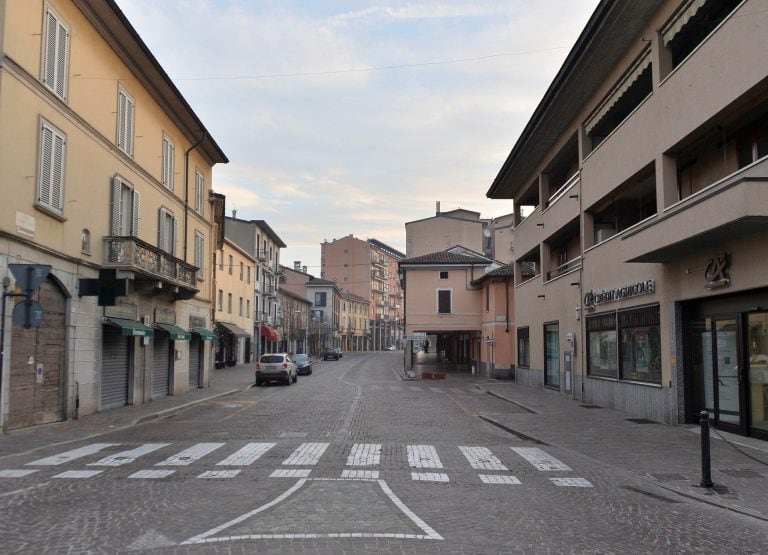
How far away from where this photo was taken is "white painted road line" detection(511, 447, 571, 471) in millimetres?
10586

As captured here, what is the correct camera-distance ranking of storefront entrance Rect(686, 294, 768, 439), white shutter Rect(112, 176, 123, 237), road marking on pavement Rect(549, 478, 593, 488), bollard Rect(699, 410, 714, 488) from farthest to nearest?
white shutter Rect(112, 176, 123, 237)
storefront entrance Rect(686, 294, 768, 439)
road marking on pavement Rect(549, 478, 593, 488)
bollard Rect(699, 410, 714, 488)

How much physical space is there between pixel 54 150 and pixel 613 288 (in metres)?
15.5

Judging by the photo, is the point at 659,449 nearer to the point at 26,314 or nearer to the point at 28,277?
the point at 26,314

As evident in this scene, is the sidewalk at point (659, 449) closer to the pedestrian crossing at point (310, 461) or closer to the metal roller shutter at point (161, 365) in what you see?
the pedestrian crossing at point (310, 461)

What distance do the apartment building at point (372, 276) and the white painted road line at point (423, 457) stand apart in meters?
98.0

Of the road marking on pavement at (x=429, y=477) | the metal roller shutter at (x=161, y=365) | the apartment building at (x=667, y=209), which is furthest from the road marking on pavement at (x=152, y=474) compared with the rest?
the metal roller shutter at (x=161, y=365)

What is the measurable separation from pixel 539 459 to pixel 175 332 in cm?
1662

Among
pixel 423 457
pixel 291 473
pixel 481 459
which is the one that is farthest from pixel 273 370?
pixel 291 473

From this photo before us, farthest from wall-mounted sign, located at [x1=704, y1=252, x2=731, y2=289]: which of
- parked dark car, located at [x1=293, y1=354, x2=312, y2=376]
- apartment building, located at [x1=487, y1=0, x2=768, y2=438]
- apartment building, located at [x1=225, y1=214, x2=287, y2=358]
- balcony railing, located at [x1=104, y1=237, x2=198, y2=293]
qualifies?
apartment building, located at [x1=225, y1=214, x2=287, y2=358]

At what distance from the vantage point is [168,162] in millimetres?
25328

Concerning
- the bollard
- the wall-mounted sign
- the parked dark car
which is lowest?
the parked dark car

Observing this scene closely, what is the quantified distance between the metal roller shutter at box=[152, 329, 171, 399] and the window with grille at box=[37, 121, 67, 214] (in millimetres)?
8533

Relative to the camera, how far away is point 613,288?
19688 mm

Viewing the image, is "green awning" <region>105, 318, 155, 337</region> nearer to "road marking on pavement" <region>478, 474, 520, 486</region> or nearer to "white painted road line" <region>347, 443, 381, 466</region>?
"white painted road line" <region>347, 443, 381, 466</region>
